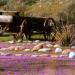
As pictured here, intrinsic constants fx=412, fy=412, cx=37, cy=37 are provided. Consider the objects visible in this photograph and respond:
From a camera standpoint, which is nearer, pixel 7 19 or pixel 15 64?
pixel 15 64

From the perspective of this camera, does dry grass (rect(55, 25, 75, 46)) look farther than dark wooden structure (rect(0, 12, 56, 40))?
No

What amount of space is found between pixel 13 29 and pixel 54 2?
7.04 m

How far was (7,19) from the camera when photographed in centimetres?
1596

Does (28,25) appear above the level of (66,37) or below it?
above

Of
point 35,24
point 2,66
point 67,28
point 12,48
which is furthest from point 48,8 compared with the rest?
point 2,66

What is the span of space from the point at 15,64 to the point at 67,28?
9.09m

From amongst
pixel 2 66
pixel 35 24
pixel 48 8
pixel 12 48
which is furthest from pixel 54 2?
pixel 2 66

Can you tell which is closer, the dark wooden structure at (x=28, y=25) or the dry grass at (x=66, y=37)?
the dry grass at (x=66, y=37)

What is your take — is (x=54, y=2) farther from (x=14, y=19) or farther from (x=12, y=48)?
(x=12, y=48)

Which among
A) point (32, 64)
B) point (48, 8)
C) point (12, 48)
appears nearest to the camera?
point (32, 64)

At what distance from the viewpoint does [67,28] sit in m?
14.0

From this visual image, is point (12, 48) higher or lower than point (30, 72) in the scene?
lower

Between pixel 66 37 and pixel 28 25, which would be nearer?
pixel 66 37

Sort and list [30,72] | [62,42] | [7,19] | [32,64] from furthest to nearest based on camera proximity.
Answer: [7,19]
[62,42]
[32,64]
[30,72]
